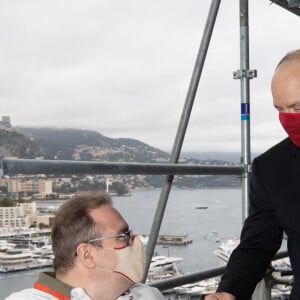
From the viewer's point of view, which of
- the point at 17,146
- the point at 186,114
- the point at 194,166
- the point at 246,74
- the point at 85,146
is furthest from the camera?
the point at 246,74

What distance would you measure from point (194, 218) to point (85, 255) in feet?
4.70

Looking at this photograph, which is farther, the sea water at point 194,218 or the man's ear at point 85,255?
the sea water at point 194,218

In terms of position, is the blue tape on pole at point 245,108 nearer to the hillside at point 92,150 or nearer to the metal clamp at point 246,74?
the metal clamp at point 246,74

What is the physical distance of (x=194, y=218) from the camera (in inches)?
109

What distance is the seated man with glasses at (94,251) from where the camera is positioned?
4.51 feet

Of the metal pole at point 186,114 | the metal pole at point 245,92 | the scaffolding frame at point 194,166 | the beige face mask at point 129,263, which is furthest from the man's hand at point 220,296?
the metal pole at point 245,92

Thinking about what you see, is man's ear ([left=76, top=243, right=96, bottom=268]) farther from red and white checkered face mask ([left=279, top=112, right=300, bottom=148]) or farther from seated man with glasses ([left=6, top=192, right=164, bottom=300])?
red and white checkered face mask ([left=279, top=112, right=300, bottom=148])

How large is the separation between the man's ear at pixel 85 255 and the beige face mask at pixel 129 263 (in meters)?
0.05

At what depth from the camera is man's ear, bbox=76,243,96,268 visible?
4.54ft

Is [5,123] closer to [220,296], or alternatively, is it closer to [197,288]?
[220,296]

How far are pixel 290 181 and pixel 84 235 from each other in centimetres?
55

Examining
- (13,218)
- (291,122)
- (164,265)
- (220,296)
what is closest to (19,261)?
(13,218)

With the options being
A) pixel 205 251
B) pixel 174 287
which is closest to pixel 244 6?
pixel 205 251

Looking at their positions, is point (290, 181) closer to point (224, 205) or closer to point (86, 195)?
point (86, 195)
